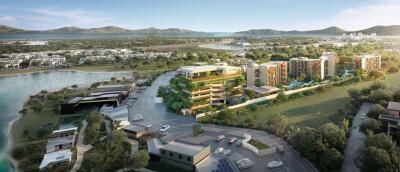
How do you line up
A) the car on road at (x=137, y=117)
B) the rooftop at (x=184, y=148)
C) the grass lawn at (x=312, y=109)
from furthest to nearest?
the car on road at (x=137, y=117)
the grass lawn at (x=312, y=109)
the rooftop at (x=184, y=148)

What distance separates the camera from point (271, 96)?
1641 centimetres

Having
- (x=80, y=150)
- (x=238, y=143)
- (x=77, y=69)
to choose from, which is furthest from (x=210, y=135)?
(x=77, y=69)

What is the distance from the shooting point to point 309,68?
21609mm

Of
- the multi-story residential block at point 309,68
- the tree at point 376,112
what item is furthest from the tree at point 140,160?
the multi-story residential block at point 309,68

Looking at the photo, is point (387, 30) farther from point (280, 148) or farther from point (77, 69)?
point (280, 148)

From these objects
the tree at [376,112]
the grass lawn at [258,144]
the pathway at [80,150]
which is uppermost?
the tree at [376,112]

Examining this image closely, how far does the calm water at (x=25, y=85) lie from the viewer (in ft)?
49.8

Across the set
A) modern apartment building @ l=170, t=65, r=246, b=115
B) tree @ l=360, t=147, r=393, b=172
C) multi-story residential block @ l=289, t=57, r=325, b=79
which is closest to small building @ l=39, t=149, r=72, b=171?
modern apartment building @ l=170, t=65, r=246, b=115

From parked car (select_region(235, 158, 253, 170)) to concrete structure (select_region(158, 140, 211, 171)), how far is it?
3.42 feet

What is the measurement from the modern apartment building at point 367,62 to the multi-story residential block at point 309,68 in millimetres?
3446

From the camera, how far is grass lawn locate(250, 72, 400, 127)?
12.5 metres

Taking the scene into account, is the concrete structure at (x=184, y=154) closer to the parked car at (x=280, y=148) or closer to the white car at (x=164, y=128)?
the parked car at (x=280, y=148)

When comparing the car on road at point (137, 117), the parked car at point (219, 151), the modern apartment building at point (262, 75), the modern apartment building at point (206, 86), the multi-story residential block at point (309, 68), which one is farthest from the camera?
the multi-story residential block at point (309, 68)

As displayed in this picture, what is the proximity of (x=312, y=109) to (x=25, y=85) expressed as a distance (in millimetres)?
21080
